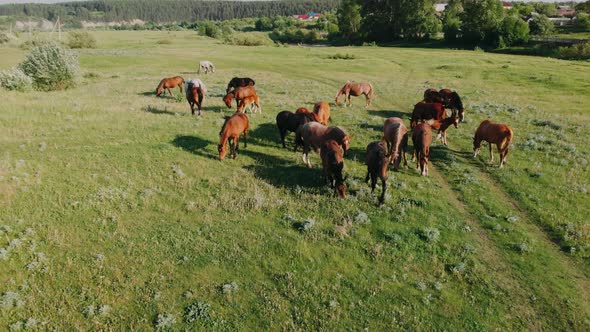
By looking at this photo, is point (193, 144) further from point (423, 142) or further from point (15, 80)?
point (15, 80)

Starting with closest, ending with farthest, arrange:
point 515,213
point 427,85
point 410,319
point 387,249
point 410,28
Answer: point 410,319, point 387,249, point 515,213, point 427,85, point 410,28

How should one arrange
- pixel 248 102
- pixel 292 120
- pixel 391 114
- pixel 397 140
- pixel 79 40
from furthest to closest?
pixel 79 40
pixel 391 114
pixel 248 102
pixel 292 120
pixel 397 140

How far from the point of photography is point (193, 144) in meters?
19.5

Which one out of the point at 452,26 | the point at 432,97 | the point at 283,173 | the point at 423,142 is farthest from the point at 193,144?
the point at 452,26

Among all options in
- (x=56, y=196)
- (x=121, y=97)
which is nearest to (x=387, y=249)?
(x=56, y=196)

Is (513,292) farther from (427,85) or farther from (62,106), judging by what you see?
(427,85)

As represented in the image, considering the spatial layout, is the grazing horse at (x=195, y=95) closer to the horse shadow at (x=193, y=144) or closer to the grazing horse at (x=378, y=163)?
the horse shadow at (x=193, y=144)

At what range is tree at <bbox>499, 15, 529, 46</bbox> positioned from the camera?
3255 inches

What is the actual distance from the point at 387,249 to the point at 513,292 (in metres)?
3.48

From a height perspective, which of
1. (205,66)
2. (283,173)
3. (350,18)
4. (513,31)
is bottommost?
(283,173)

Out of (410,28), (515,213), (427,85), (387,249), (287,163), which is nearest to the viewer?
(387,249)

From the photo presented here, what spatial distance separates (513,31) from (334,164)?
90789mm

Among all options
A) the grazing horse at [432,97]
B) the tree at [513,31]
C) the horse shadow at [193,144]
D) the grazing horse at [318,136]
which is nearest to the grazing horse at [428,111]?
the grazing horse at [432,97]

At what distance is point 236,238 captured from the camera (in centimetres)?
1168
